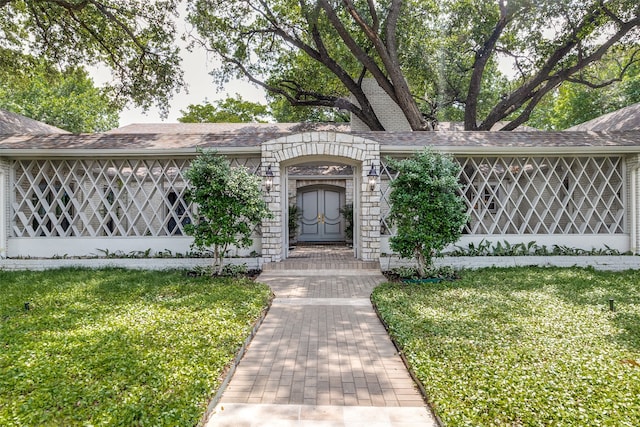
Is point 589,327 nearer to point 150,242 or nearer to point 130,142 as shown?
point 150,242

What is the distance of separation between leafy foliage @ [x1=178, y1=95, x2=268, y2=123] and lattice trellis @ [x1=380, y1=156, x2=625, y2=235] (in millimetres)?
18303

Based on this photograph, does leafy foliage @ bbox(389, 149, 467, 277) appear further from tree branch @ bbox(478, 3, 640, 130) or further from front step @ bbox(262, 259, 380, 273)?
tree branch @ bbox(478, 3, 640, 130)

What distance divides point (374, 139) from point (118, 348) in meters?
6.78

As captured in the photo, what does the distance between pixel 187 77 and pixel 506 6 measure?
981cm

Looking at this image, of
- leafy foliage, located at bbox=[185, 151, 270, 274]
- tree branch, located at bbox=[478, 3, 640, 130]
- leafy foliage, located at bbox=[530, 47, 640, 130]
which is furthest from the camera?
leafy foliage, located at bbox=[530, 47, 640, 130]

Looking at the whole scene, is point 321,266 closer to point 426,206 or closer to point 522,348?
point 426,206

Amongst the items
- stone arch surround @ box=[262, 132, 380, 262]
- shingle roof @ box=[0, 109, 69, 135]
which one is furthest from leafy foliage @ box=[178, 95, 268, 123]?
stone arch surround @ box=[262, 132, 380, 262]

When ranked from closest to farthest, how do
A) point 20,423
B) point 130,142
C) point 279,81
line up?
point 20,423, point 130,142, point 279,81

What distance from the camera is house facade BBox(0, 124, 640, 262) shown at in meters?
8.34

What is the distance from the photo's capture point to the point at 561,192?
9.16 meters

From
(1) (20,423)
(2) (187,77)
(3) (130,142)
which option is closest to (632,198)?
(1) (20,423)

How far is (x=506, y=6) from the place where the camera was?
10922 millimetres

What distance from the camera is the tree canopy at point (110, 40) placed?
1075 cm

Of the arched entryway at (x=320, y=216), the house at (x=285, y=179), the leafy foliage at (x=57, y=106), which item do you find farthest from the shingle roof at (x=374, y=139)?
the leafy foliage at (x=57, y=106)
